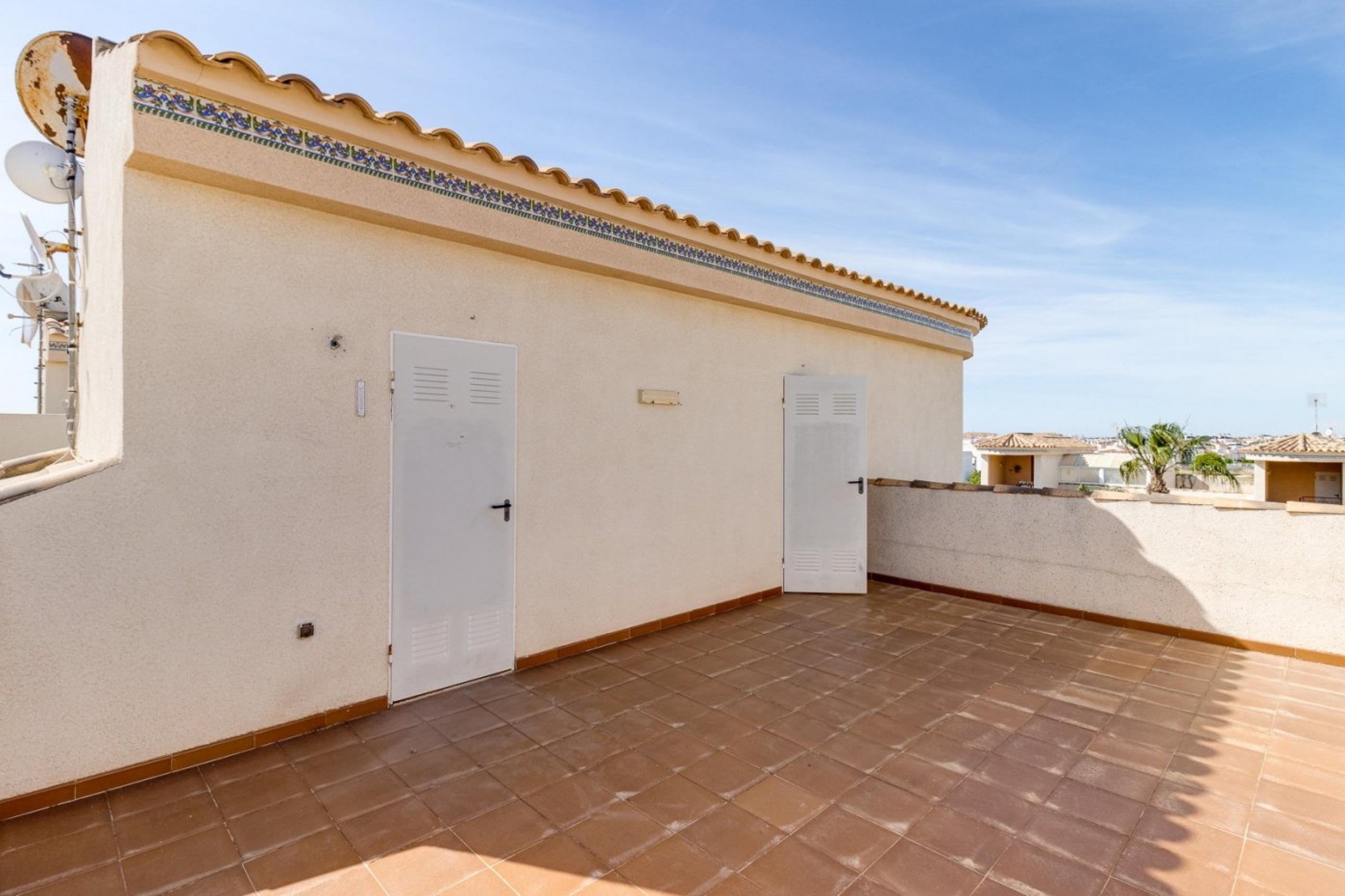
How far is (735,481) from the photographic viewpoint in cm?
577

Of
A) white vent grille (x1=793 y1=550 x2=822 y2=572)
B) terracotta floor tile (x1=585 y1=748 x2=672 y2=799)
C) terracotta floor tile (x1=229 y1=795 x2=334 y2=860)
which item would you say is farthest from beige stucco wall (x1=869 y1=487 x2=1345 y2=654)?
terracotta floor tile (x1=229 y1=795 x2=334 y2=860)

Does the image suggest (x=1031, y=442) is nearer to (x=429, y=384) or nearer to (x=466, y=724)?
(x=429, y=384)

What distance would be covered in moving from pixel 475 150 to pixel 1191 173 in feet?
47.7

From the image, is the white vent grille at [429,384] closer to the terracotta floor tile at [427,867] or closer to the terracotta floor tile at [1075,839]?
the terracotta floor tile at [427,867]

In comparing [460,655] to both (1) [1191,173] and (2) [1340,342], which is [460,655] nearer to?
(1) [1191,173]

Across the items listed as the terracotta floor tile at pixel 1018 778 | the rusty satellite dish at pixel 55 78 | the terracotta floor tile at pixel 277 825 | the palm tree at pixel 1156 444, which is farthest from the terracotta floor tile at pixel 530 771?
the palm tree at pixel 1156 444

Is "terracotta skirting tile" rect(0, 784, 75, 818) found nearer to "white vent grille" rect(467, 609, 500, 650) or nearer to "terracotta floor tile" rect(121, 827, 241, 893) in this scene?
"terracotta floor tile" rect(121, 827, 241, 893)

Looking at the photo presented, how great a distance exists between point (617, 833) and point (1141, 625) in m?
5.15

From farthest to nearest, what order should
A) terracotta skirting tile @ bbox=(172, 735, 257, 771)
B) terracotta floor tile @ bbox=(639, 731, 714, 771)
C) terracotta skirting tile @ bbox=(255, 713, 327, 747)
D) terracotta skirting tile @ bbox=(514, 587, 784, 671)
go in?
terracotta skirting tile @ bbox=(514, 587, 784, 671) → terracotta skirting tile @ bbox=(255, 713, 327, 747) → terracotta floor tile @ bbox=(639, 731, 714, 771) → terracotta skirting tile @ bbox=(172, 735, 257, 771)

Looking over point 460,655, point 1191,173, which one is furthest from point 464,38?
point 1191,173

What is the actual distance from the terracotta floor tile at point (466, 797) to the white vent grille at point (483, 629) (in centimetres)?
118

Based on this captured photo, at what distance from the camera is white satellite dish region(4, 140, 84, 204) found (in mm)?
4469

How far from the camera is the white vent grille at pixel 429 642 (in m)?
3.72

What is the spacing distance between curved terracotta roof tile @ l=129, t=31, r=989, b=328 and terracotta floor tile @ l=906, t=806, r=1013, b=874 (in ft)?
13.8
